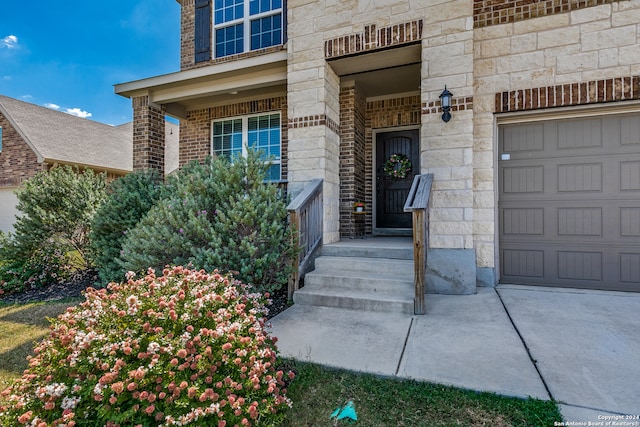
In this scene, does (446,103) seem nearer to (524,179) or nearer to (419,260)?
(524,179)

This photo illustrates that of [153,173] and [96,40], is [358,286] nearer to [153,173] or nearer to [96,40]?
[153,173]

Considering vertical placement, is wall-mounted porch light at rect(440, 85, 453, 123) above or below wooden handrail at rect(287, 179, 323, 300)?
above

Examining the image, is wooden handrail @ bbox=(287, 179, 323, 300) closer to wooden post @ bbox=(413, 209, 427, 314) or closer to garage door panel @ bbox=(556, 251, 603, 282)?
wooden post @ bbox=(413, 209, 427, 314)

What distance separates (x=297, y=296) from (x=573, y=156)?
417cm

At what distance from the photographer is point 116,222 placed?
5.11 meters

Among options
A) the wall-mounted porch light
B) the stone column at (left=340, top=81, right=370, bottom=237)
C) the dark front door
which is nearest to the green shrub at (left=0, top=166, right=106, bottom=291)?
the stone column at (left=340, top=81, right=370, bottom=237)

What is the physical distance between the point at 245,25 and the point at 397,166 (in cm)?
450

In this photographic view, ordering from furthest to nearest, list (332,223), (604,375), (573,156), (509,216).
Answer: (332,223) < (509,216) < (573,156) < (604,375)

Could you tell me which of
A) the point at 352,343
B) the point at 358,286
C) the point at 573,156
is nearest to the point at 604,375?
the point at 352,343

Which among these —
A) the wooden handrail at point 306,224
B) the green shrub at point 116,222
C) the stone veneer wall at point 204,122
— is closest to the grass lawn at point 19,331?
the green shrub at point 116,222

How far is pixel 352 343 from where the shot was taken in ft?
9.62

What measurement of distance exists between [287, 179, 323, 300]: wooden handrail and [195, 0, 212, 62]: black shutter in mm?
4657

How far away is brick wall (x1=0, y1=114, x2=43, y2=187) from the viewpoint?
40.6ft

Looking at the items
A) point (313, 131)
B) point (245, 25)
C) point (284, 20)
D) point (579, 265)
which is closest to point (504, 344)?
point (579, 265)
